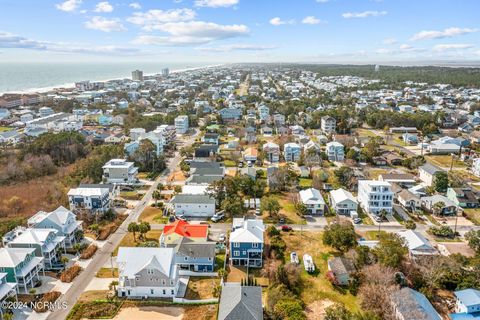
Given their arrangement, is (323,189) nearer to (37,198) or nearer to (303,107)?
(37,198)

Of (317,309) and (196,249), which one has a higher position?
(196,249)

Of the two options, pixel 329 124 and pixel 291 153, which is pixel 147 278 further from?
pixel 329 124

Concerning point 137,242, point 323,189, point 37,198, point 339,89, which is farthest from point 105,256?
point 339,89

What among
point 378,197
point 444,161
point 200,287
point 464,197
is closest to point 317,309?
point 200,287

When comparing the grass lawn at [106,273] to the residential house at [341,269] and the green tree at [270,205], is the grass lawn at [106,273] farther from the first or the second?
the residential house at [341,269]

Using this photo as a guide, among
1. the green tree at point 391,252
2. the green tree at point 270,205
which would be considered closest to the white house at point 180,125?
the green tree at point 270,205

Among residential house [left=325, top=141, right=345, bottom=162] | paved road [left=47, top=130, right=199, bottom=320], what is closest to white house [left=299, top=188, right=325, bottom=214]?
paved road [left=47, top=130, right=199, bottom=320]
